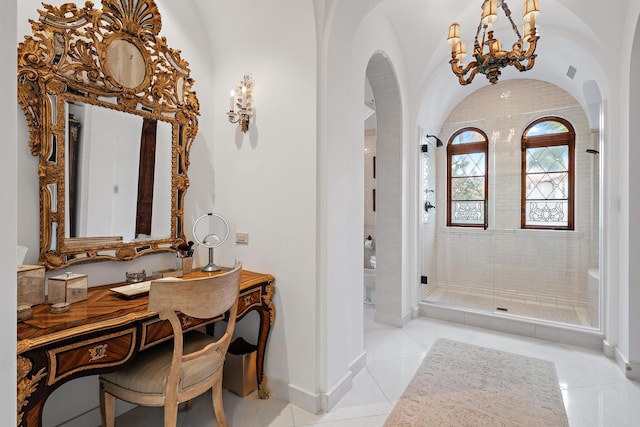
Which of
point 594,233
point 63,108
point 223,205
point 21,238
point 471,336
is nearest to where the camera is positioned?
point 21,238

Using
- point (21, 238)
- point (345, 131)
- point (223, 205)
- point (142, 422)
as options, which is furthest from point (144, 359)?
point (345, 131)

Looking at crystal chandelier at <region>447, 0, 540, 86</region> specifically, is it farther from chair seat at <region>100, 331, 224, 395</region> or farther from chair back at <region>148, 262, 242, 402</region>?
chair seat at <region>100, 331, 224, 395</region>

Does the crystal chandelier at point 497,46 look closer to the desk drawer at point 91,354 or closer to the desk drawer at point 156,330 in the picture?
the desk drawer at point 156,330

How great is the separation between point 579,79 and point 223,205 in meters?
3.85

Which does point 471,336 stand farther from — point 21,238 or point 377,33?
point 21,238

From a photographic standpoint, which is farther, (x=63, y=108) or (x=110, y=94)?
(x=110, y=94)

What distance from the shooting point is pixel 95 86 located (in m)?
1.80

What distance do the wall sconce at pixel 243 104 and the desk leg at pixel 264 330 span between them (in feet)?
3.84

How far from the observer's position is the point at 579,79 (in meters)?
3.37

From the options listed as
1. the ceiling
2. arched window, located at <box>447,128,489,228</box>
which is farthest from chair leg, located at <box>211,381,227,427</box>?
arched window, located at <box>447,128,489,228</box>

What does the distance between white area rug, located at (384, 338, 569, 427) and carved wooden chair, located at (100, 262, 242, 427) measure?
1.12m

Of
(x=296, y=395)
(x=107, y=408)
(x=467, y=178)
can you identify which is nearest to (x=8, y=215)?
(x=107, y=408)

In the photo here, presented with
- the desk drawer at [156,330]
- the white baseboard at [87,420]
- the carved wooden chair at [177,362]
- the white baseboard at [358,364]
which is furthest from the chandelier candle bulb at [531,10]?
the white baseboard at [87,420]

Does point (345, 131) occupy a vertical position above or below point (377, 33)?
below
